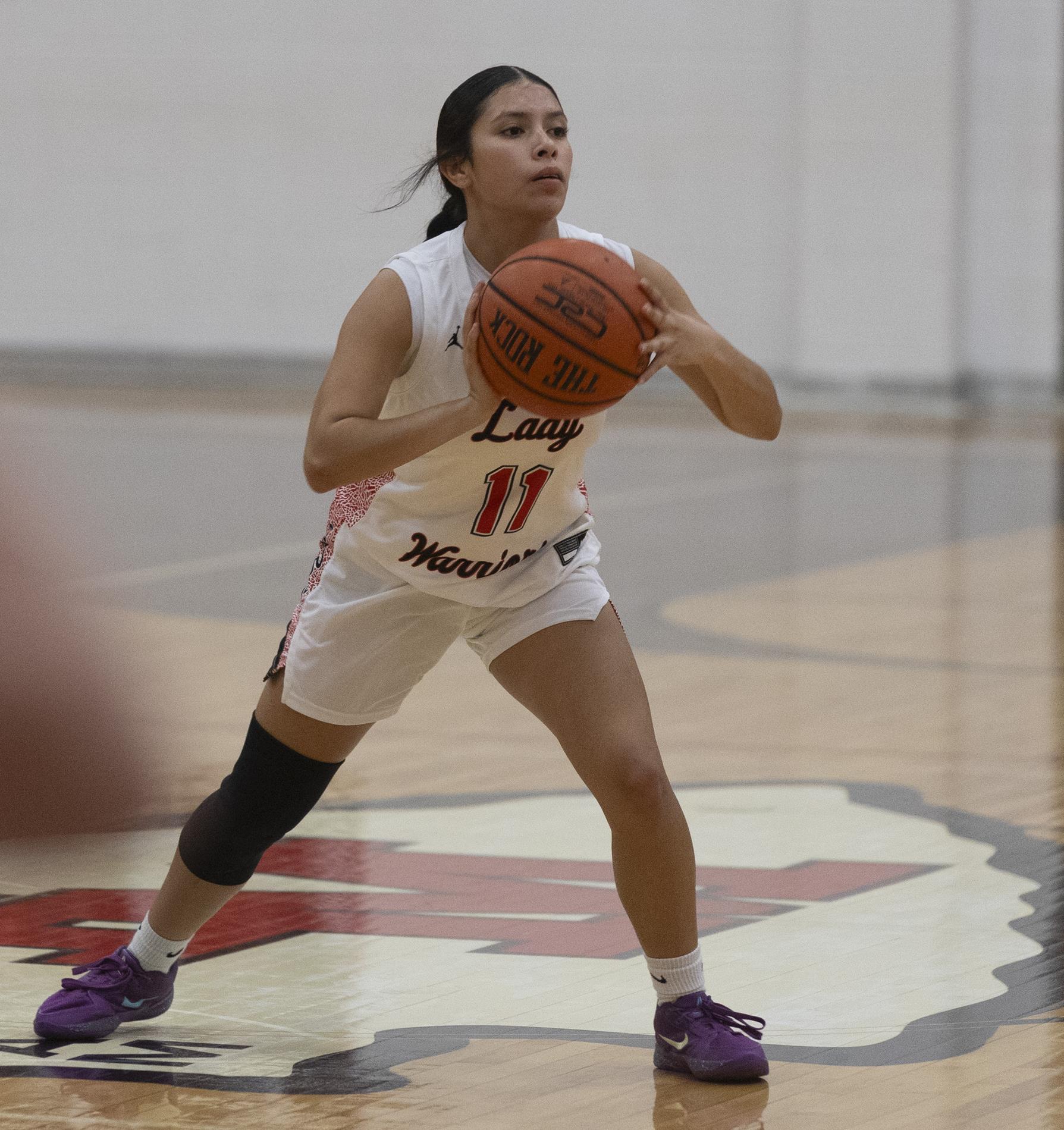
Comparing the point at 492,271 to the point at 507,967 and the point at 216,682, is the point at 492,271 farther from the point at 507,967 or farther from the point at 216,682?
the point at 216,682

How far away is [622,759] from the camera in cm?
345

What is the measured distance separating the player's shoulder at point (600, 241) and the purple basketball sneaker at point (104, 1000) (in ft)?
4.81

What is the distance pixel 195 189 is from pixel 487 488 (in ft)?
55.4

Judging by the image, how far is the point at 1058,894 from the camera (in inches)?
188

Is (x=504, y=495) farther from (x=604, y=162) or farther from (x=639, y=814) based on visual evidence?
(x=604, y=162)

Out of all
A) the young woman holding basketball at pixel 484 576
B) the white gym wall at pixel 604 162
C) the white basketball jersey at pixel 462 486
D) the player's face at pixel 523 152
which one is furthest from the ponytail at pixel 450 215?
the white gym wall at pixel 604 162

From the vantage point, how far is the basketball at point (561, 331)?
3.23 metres

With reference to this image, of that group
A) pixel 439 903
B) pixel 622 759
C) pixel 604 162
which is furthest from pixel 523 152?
pixel 604 162

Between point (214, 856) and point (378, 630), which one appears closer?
point (378, 630)

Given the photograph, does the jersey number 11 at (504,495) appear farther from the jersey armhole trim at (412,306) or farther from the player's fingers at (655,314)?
the player's fingers at (655,314)

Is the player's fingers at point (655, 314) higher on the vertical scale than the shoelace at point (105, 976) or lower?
higher

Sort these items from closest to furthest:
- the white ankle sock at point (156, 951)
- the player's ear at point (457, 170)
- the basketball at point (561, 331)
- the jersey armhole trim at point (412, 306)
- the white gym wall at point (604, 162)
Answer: the basketball at point (561, 331) < the jersey armhole trim at point (412, 306) < the player's ear at point (457, 170) < the white ankle sock at point (156, 951) < the white gym wall at point (604, 162)

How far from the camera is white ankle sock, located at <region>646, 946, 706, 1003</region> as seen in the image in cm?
354

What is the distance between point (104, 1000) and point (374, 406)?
3.87 feet
